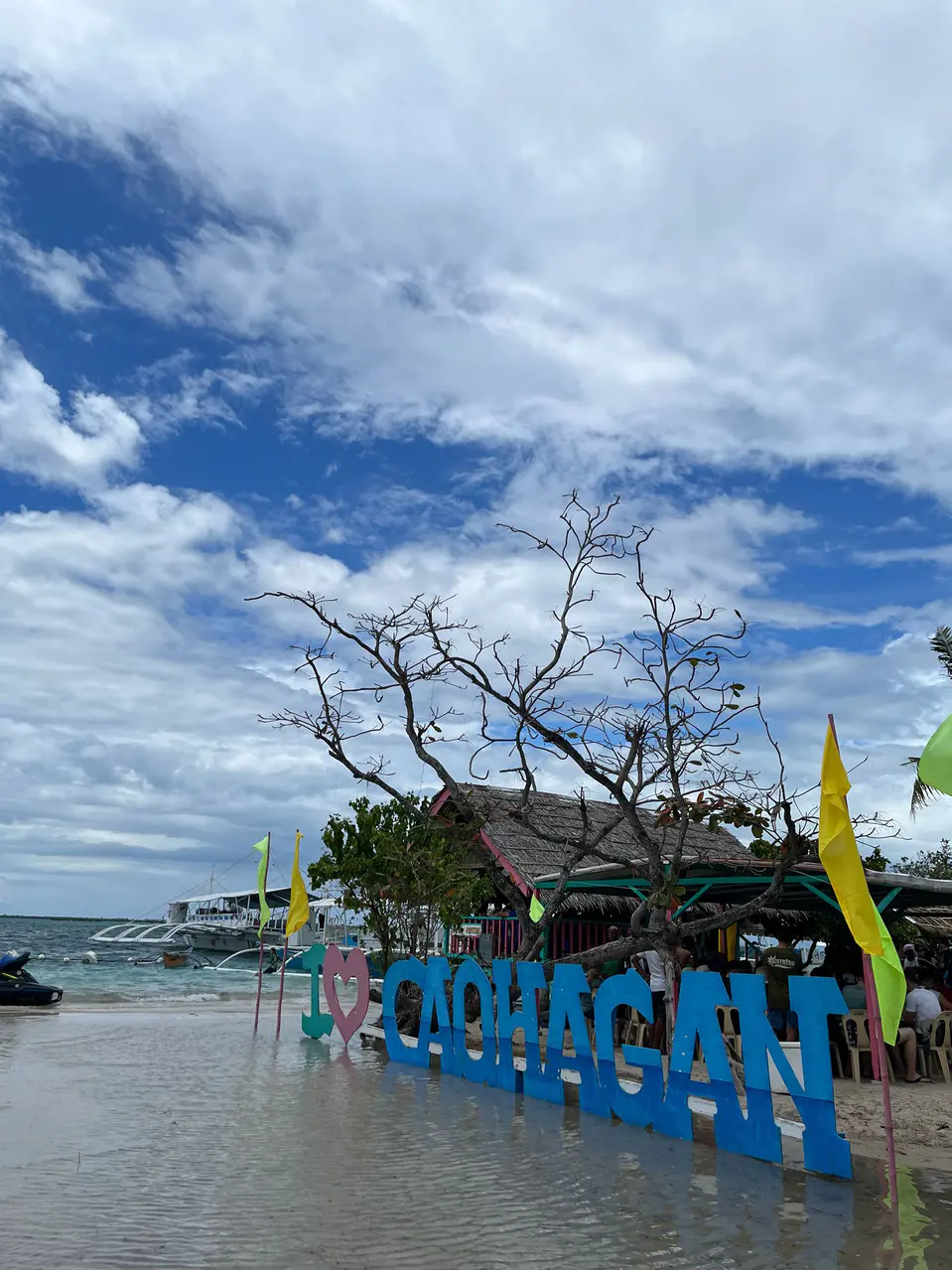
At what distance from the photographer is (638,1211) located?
6.14m

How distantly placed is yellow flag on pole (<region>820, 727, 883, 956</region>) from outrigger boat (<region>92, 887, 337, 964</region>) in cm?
3339

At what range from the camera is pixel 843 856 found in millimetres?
6645

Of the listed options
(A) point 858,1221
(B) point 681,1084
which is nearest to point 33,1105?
(B) point 681,1084

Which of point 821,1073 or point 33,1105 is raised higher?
point 821,1073

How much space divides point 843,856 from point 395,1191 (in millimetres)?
3492

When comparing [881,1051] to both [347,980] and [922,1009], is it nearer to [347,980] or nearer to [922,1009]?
[922,1009]

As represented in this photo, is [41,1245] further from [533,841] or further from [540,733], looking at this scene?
[533,841]

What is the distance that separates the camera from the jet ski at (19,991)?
20594 mm

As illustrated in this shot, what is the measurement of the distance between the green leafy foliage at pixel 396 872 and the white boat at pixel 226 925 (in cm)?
2343

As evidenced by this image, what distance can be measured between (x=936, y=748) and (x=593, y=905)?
13.1 m

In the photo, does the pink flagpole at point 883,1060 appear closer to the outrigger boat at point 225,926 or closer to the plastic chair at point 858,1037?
the plastic chair at point 858,1037

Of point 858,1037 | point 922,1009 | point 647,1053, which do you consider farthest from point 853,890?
point 922,1009

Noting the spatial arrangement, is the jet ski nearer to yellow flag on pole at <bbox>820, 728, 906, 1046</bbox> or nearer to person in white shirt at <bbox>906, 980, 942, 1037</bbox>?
person in white shirt at <bbox>906, 980, 942, 1037</bbox>

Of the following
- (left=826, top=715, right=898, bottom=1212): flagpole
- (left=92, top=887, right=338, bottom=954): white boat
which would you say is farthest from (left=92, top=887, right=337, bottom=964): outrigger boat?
(left=826, top=715, right=898, bottom=1212): flagpole
